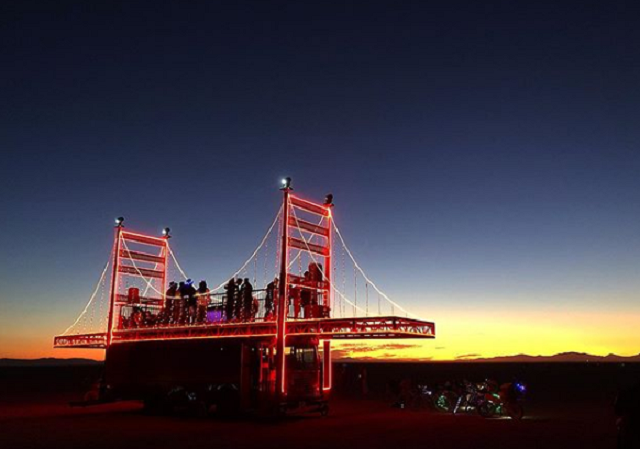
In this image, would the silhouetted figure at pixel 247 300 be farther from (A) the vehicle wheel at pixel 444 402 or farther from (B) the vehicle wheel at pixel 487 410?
(B) the vehicle wheel at pixel 487 410

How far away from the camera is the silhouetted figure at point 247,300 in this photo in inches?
1107

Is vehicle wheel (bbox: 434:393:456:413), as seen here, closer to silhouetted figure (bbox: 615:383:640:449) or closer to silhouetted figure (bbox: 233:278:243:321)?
silhouetted figure (bbox: 233:278:243:321)

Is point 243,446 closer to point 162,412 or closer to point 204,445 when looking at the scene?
point 204,445

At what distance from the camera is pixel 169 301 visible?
33750 millimetres

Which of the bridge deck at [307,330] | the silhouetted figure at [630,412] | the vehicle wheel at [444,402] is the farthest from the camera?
the vehicle wheel at [444,402]

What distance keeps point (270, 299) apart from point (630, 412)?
18933mm

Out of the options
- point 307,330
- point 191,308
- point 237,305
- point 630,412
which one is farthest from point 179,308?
point 630,412

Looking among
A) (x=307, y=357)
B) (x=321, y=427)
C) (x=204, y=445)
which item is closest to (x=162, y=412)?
(x=307, y=357)

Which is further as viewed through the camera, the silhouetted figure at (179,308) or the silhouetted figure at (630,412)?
the silhouetted figure at (179,308)

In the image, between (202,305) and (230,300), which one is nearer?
(230,300)

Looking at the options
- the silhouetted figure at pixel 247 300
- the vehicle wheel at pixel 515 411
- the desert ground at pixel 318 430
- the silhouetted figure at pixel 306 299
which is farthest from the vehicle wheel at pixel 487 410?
the silhouetted figure at pixel 247 300

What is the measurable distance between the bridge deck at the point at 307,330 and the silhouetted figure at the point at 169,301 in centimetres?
97

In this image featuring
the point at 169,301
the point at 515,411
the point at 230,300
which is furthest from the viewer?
the point at 169,301

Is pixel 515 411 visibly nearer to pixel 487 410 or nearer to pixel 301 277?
pixel 487 410
